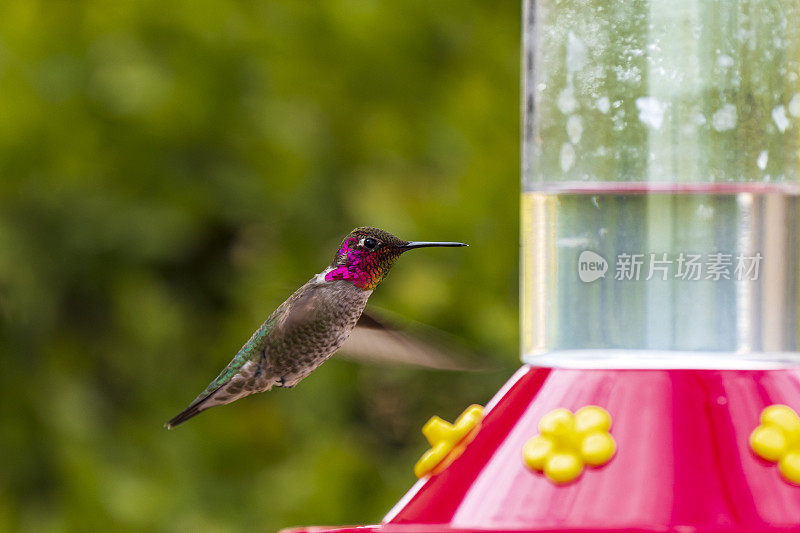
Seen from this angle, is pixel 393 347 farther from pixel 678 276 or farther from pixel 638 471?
pixel 638 471

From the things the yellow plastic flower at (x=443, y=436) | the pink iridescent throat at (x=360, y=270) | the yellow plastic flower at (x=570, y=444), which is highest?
the pink iridescent throat at (x=360, y=270)

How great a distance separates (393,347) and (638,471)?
33.2 inches

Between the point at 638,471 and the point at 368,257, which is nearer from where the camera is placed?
the point at 638,471

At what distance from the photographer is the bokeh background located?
A: 16.0 feet

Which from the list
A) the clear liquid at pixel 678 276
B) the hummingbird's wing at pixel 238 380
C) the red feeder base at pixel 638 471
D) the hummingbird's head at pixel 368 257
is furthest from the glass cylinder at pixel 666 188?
the hummingbird's wing at pixel 238 380

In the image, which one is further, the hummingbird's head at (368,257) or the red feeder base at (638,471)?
the hummingbird's head at (368,257)

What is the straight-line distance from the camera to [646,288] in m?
2.19

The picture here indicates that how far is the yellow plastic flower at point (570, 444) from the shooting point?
1830mm

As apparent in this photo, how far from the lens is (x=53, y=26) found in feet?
18.5

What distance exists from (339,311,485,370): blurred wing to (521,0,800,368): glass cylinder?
173 mm

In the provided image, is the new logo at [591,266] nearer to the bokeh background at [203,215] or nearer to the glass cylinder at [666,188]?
the glass cylinder at [666,188]

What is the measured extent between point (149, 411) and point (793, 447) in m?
3.86

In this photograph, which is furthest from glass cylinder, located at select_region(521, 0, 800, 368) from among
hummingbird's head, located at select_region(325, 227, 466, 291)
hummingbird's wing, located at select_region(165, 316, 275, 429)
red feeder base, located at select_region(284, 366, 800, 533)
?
hummingbird's wing, located at select_region(165, 316, 275, 429)

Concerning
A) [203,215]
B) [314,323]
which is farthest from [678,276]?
[203,215]
